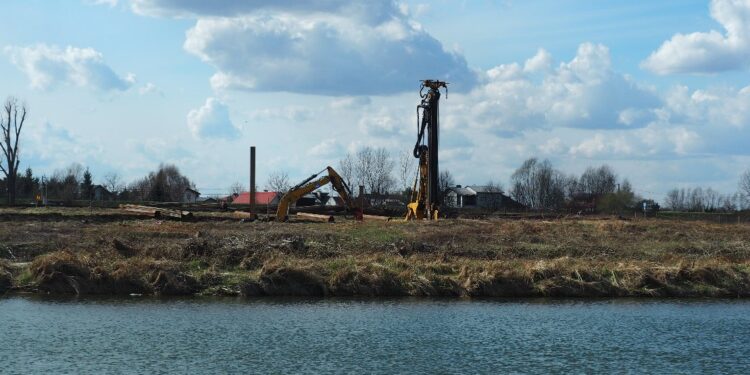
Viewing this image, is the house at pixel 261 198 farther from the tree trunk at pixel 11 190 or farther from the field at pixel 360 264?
the field at pixel 360 264

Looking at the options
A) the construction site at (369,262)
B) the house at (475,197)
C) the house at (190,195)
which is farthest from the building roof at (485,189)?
the construction site at (369,262)

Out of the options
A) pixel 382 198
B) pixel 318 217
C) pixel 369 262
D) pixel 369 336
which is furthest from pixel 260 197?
pixel 369 336

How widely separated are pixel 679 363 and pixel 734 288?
14.6 meters

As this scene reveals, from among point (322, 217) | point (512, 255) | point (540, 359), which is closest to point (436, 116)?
point (322, 217)

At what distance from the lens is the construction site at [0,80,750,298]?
33.1m

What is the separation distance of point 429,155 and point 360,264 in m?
26.5

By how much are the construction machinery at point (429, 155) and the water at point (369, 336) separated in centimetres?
2839

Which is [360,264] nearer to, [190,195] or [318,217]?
[318,217]

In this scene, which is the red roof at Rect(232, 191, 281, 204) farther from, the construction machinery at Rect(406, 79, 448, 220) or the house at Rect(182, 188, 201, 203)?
the construction machinery at Rect(406, 79, 448, 220)

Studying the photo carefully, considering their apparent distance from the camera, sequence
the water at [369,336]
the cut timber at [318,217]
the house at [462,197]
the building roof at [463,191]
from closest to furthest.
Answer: the water at [369,336]
the cut timber at [318,217]
the house at [462,197]
the building roof at [463,191]

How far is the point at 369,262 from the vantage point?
34812 millimetres

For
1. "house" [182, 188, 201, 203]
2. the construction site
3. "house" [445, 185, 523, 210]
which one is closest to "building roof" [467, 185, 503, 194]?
"house" [445, 185, 523, 210]

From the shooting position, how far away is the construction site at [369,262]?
108ft

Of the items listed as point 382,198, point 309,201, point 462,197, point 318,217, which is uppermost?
point 462,197
